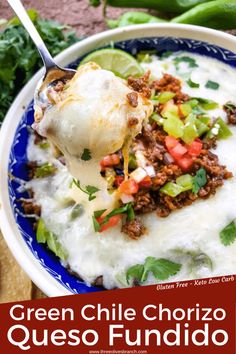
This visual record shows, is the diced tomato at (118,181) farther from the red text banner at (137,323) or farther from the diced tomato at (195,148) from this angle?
the red text banner at (137,323)

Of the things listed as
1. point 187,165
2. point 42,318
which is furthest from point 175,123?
point 42,318

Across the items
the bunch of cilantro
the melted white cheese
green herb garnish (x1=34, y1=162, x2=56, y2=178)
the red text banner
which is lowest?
the red text banner

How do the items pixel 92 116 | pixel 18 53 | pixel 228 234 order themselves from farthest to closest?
1. pixel 18 53
2. pixel 228 234
3. pixel 92 116

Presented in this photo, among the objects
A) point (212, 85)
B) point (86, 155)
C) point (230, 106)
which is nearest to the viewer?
point (86, 155)

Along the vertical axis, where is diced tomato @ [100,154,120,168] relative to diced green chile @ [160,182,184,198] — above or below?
above

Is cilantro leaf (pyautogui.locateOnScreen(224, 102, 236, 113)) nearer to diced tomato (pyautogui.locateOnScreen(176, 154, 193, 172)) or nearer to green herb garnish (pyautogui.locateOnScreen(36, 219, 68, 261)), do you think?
diced tomato (pyautogui.locateOnScreen(176, 154, 193, 172))

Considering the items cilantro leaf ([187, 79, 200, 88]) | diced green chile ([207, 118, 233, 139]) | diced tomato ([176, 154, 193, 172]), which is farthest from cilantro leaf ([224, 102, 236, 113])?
diced tomato ([176, 154, 193, 172])

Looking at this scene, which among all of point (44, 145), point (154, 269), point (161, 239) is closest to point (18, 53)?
point (44, 145)

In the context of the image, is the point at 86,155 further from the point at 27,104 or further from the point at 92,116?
the point at 27,104
